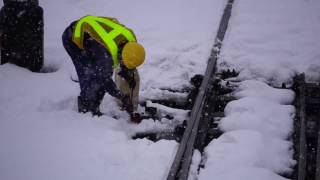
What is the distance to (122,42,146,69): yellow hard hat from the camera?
4.31 metres

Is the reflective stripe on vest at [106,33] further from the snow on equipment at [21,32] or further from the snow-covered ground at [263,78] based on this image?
the snow-covered ground at [263,78]

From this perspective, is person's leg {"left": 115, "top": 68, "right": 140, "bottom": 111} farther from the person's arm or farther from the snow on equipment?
the snow on equipment

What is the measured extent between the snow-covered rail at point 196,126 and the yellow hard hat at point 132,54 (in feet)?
3.17

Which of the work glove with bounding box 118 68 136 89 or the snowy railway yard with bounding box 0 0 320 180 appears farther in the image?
the work glove with bounding box 118 68 136 89

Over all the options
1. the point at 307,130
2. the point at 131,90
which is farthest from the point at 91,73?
the point at 307,130

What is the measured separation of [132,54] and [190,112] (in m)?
1.21

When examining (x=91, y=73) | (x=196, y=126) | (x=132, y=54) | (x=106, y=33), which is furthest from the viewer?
(x=91, y=73)

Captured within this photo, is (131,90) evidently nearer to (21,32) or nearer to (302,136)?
(21,32)

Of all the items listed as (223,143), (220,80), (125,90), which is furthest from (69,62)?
(223,143)

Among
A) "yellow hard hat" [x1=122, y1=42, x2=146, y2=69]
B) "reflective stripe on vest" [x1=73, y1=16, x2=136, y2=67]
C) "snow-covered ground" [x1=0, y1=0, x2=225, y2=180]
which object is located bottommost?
"snow-covered ground" [x1=0, y1=0, x2=225, y2=180]

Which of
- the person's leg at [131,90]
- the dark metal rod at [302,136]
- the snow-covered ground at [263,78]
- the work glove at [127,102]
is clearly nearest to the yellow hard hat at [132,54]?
the person's leg at [131,90]

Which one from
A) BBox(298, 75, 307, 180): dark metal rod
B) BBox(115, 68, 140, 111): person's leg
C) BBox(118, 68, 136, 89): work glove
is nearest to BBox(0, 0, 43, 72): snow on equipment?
BBox(115, 68, 140, 111): person's leg

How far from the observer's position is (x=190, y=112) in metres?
5.02

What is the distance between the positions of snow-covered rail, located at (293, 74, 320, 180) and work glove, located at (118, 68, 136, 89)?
2.04 meters
